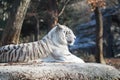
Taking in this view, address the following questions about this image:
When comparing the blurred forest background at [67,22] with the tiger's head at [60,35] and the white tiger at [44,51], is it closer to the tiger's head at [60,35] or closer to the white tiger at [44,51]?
the tiger's head at [60,35]

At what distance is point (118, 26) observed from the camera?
2652cm

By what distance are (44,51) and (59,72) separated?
3.78 ft

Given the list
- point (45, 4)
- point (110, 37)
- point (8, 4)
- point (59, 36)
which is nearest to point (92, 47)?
point (110, 37)

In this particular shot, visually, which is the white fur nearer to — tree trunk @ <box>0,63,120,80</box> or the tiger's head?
the tiger's head

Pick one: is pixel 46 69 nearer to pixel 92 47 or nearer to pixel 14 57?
pixel 14 57

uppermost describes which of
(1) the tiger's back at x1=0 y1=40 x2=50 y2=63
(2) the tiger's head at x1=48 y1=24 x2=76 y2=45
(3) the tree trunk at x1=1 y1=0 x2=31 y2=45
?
(3) the tree trunk at x1=1 y1=0 x2=31 y2=45

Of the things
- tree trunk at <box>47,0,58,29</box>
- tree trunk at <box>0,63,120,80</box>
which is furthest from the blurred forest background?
tree trunk at <box>0,63,120,80</box>

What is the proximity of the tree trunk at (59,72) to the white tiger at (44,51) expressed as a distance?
0.86 m

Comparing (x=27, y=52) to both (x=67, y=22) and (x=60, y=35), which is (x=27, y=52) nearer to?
(x=60, y=35)

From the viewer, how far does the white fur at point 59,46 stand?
589 centimetres

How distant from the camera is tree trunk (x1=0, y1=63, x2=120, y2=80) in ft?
14.6

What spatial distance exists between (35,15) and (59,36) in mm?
20997

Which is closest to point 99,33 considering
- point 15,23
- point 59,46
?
point 15,23

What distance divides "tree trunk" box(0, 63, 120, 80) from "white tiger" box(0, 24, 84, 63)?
2.81ft
